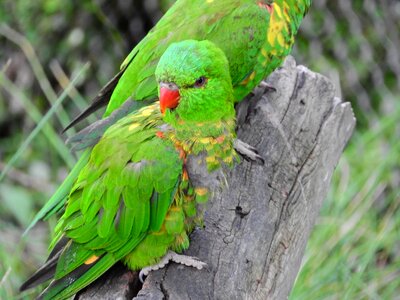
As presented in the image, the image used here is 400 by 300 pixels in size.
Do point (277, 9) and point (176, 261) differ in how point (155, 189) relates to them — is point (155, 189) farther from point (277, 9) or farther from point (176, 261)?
point (277, 9)

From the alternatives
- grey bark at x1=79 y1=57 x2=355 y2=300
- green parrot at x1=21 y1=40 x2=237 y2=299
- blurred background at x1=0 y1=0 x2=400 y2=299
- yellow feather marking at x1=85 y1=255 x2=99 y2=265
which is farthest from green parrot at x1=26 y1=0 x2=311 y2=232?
blurred background at x1=0 y1=0 x2=400 y2=299

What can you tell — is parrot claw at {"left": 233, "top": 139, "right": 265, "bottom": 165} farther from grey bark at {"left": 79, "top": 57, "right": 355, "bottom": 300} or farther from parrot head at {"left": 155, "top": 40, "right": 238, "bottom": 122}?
parrot head at {"left": 155, "top": 40, "right": 238, "bottom": 122}

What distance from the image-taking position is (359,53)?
5.13 meters

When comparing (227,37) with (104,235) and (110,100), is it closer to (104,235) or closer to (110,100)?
(110,100)

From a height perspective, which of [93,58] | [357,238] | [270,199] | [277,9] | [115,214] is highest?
[115,214]

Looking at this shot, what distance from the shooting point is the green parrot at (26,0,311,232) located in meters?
2.65

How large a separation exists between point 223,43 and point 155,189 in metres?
0.79

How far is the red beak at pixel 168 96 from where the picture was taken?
6.75 feet

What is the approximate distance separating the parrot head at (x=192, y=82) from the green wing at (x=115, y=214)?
0.38 ft

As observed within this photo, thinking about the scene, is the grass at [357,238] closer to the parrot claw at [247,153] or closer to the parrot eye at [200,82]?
the parrot claw at [247,153]

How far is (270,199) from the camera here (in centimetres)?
234

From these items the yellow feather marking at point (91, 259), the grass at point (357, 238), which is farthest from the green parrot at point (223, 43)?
the grass at point (357, 238)

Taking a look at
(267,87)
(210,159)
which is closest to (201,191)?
(210,159)

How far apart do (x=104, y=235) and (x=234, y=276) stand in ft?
1.28
